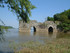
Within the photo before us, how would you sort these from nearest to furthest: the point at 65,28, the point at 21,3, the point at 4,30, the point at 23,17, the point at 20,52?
the point at 4,30
the point at 21,3
the point at 23,17
the point at 20,52
the point at 65,28

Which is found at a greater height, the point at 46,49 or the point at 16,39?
the point at 16,39

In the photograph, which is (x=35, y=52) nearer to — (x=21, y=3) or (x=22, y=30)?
(x=21, y=3)

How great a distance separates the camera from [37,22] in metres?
36.2

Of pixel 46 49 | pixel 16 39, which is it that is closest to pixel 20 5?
pixel 46 49

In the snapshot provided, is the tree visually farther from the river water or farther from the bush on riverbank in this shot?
the bush on riverbank

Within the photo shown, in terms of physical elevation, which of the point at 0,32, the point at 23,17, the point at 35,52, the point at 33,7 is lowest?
the point at 35,52

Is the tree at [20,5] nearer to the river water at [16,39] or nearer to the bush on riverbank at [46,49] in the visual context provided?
the river water at [16,39]

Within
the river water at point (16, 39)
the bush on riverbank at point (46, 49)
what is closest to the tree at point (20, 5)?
the river water at point (16, 39)

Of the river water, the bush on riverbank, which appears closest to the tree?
the river water

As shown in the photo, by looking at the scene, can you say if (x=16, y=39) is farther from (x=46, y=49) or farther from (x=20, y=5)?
(x=20, y=5)

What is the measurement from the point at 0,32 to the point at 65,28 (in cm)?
3113

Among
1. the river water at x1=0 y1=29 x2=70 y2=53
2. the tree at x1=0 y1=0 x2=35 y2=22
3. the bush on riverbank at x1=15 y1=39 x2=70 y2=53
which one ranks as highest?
the tree at x1=0 y1=0 x2=35 y2=22

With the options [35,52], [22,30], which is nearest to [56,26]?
[22,30]

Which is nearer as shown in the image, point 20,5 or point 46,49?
point 20,5
